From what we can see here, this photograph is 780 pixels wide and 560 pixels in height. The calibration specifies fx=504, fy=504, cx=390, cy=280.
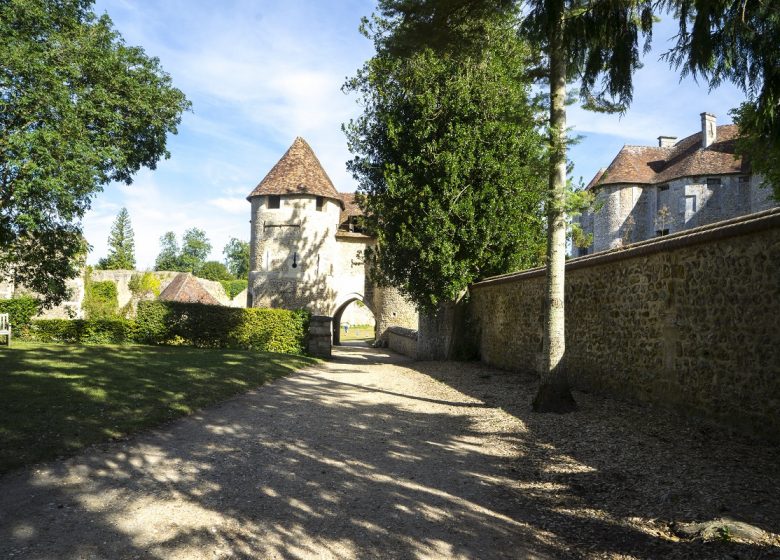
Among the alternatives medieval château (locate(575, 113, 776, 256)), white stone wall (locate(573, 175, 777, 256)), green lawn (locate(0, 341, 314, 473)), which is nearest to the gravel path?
green lawn (locate(0, 341, 314, 473))

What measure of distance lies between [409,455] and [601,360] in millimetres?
5336

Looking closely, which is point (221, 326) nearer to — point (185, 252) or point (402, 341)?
point (402, 341)

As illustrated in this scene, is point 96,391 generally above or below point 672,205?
below

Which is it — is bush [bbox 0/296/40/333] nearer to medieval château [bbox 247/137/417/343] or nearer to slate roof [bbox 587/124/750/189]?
medieval château [bbox 247/137/417/343]

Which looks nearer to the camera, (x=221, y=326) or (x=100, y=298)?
(x=221, y=326)

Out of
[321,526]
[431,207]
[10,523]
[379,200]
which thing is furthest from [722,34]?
[379,200]

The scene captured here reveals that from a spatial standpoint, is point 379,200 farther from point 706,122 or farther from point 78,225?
point 706,122

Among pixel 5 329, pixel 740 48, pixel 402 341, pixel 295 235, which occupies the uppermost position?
pixel 295 235

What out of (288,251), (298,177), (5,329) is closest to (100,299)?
(288,251)

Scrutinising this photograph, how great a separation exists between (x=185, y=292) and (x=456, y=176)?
25.1 meters

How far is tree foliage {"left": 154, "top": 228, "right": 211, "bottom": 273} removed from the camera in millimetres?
93938

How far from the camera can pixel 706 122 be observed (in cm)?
3328

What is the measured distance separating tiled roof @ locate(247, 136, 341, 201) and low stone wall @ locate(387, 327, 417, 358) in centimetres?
848

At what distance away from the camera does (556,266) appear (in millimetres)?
8445
